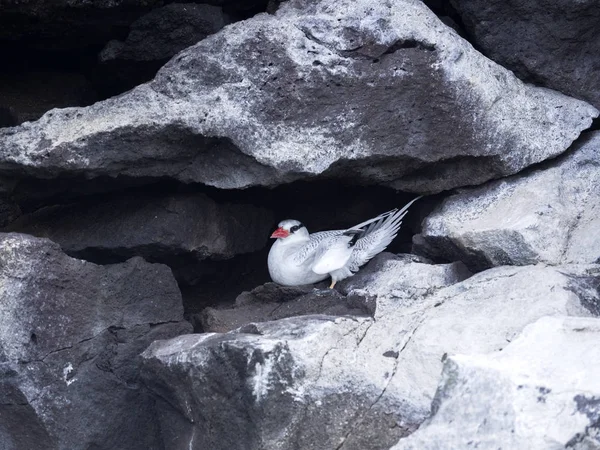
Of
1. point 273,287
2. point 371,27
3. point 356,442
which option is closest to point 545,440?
point 356,442

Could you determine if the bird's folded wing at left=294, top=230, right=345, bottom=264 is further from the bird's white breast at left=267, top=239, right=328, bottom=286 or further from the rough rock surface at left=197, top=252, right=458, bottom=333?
the rough rock surface at left=197, top=252, right=458, bottom=333

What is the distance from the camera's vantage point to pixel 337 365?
382 cm

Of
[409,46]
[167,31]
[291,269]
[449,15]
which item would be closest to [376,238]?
[291,269]

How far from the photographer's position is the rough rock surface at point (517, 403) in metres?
2.91

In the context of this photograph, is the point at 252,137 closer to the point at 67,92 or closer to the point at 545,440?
the point at 67,92

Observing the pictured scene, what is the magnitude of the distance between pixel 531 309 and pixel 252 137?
1.68m

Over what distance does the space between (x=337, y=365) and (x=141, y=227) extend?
1.76 metres

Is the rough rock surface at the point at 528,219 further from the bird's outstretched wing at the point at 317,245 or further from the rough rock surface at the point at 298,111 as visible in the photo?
the bird's outstretched wing at the point at 317,245

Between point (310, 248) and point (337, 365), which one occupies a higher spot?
point (310, 248)

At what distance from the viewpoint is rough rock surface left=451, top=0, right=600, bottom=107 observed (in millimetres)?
5242

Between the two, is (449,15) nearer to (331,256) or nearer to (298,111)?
(298,111)

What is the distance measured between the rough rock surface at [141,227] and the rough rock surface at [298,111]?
0.98ft

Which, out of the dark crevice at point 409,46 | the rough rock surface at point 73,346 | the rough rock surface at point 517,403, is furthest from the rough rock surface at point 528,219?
the rough rock surface at point 73,346

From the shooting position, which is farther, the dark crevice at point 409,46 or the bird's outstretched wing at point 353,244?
the bird's outstretched wing at point 353,244
